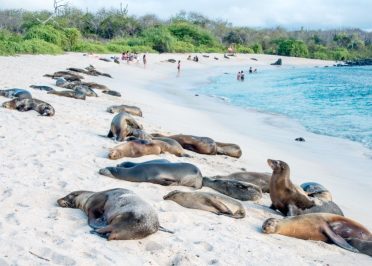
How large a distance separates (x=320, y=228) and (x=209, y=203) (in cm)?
131

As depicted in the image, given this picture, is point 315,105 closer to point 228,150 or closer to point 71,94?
point 71,94

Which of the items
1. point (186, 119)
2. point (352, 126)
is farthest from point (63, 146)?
point (352, 126)

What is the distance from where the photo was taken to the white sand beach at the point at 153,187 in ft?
14.0

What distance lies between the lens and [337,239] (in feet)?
17.3

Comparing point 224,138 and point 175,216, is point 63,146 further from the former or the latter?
point 224,138

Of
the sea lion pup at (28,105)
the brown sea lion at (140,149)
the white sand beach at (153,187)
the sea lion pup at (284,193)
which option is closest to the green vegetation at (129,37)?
the sea lion pup at (28,105)

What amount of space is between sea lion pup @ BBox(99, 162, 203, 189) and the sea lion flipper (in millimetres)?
1987

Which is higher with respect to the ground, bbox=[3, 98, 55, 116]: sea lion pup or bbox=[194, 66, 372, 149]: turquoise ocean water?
bbox=[3, 98, 55, 116]: sea lion pup

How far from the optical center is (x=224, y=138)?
482 inches

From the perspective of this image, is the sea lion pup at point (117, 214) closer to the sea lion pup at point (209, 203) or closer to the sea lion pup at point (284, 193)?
the sea lion pup at point (209, 203)

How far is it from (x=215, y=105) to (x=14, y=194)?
15.2m

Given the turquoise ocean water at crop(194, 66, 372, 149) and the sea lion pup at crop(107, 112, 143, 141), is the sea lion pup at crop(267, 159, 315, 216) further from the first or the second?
the turquoise ocean water at crop(194, 66, 372, 149)

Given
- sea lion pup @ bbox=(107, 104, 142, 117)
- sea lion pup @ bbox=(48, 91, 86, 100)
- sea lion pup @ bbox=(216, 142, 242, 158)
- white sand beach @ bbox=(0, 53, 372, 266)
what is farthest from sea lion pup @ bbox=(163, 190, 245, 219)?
sea lion pup @ bbox=(48, 91, 86, 100)

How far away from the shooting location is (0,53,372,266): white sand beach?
4.26 m
